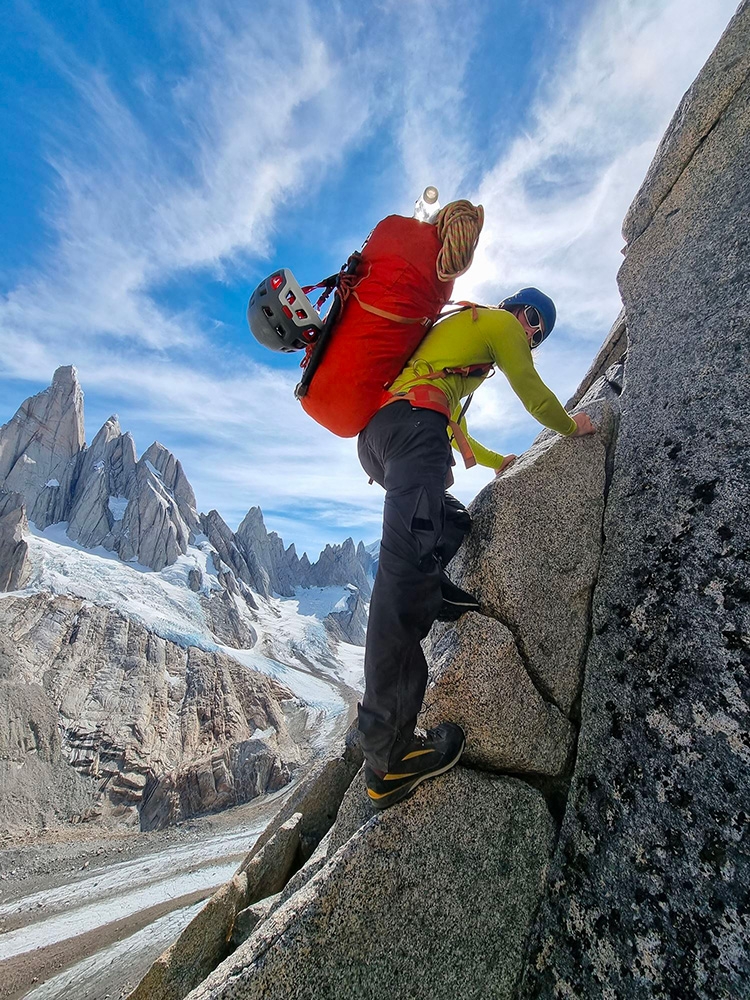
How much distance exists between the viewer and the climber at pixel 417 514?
4547 millimetres

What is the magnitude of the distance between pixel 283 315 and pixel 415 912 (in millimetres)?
5866

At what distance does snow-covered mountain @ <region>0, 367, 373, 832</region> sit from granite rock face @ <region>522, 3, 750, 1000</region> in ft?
253

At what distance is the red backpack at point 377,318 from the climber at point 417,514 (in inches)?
10.7

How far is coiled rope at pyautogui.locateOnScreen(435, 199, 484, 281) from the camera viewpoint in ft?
16.0

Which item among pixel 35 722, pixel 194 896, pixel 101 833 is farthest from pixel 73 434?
pixel 194 896

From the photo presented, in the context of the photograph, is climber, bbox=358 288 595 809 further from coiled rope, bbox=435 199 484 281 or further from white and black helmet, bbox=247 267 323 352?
white and black helmet, bbox=247 267 323 352

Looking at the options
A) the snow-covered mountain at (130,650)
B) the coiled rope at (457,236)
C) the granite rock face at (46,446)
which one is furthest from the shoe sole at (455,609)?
the granite rock face at (46,446)

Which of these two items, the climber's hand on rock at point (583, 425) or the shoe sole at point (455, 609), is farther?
the climber's hand on rock at point (583, 425)

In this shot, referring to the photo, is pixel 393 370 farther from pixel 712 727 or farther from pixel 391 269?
pixel 712 727

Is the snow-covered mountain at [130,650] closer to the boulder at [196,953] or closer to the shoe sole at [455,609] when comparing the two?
the boulder at [196,953]

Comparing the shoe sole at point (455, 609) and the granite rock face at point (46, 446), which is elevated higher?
the granite rock face at point (46, 446)

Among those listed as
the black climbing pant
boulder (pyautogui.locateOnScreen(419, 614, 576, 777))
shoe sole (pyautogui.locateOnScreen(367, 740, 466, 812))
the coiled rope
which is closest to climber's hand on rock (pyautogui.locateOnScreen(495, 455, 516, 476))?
the black climbing pant

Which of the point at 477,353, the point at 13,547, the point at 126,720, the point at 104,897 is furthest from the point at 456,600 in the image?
the point at 13,547

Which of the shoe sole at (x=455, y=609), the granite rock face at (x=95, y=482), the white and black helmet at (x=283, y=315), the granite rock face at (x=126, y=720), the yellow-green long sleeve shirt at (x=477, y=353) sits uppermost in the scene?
the granite rock face at (x=95, y=482)
